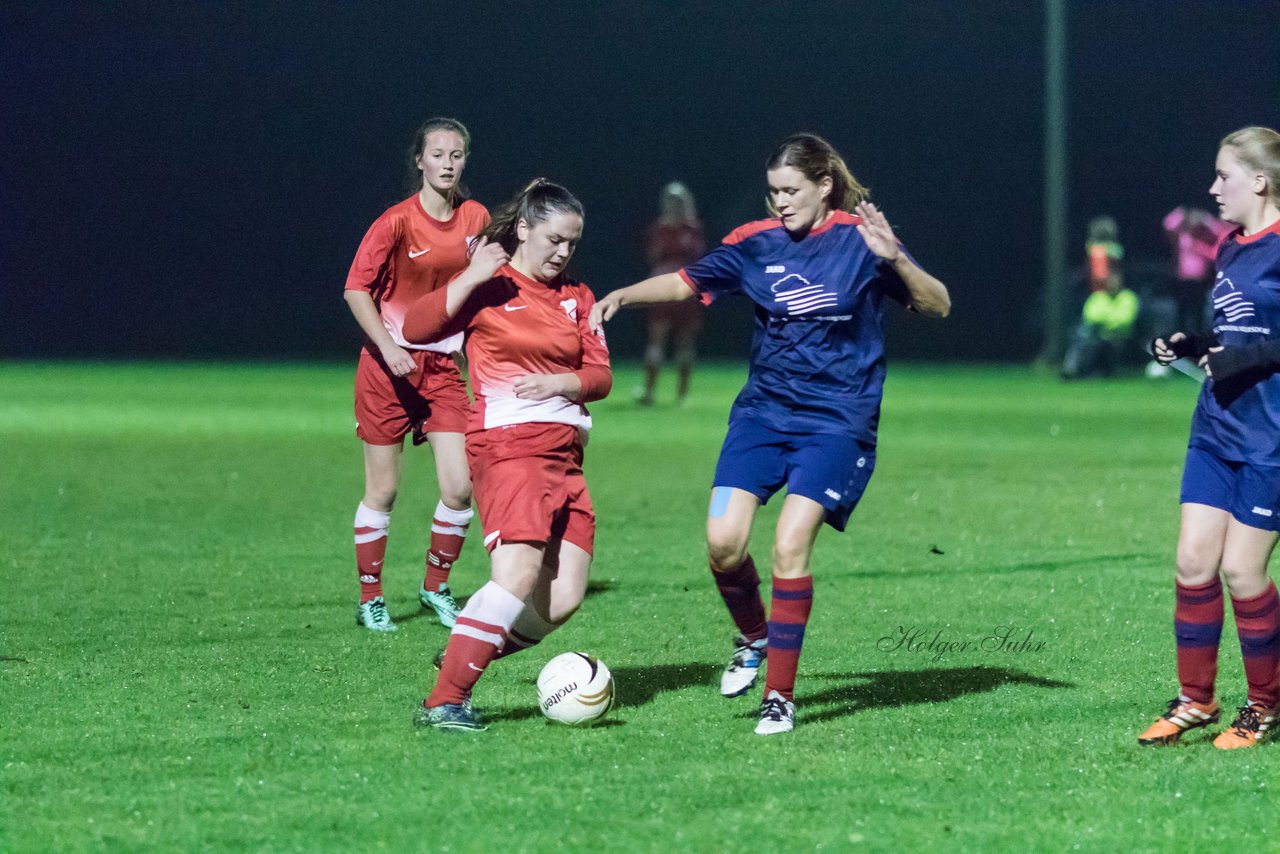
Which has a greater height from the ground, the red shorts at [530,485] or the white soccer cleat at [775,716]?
the red shorts at [530,485]

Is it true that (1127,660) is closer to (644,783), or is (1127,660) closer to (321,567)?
(644,783)

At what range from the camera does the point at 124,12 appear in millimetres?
31906

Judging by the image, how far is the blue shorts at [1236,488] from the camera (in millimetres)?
5215

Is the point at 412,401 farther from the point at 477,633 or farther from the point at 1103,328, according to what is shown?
the point at 1103,328

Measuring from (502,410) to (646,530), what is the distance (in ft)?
14.9

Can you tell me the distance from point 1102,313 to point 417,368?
16.8 metres

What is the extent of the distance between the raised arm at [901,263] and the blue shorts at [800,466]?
48 centimetres

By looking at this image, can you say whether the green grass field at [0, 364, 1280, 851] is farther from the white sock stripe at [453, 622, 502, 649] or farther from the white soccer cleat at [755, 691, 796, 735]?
the white sock stripe at [453, 622, 502, 649]

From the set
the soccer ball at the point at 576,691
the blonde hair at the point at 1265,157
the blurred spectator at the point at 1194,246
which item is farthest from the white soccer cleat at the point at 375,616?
the blurred spectator at the point at 1194,246

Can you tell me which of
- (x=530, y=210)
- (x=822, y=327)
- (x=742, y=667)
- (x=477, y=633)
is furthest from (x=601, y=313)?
(x=742, y=667)

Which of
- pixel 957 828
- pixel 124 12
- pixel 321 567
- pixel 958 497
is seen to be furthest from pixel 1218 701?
pixel 124 12

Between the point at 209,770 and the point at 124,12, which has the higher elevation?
the point at 124,12

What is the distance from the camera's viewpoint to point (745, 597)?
623 centimetres

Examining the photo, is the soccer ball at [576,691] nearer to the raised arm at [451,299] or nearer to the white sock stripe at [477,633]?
the white sock stripe at [477,633]
